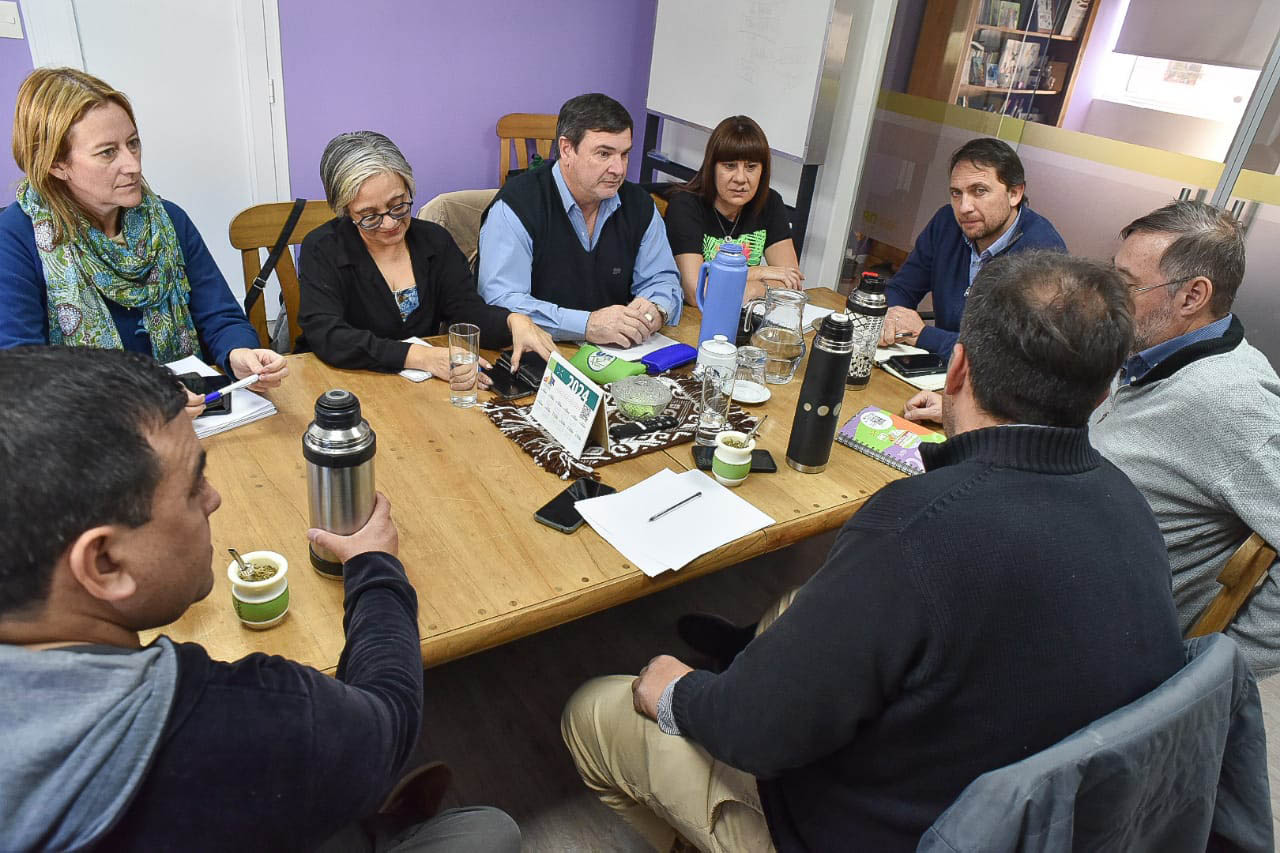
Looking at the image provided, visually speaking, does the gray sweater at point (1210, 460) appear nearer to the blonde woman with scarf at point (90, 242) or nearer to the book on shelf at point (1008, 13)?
the blonde woman with scarf at point (90, 242)

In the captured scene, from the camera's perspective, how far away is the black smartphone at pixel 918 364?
2.10 meters

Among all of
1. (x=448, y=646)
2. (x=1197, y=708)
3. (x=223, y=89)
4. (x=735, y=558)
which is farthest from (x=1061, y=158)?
(x=223, y=89)

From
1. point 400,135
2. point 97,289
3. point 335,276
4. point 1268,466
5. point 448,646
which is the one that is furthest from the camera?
point 400,135

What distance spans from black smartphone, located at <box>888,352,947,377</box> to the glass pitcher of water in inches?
10.1

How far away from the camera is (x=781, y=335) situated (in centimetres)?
207

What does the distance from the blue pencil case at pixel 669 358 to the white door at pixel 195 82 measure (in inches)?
97.3

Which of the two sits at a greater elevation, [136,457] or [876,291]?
[136,457]

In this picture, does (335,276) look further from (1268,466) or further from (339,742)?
(1268,466)

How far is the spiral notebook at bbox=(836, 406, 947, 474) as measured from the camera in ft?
5.52

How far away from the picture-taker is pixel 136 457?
0.67 metres

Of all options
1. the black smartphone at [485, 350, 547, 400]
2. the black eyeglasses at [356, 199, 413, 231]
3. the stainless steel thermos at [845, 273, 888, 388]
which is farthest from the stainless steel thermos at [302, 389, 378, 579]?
the stainless steel thermos at [845, 273, 888, 388]

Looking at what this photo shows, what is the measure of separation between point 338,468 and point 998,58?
11.5ft

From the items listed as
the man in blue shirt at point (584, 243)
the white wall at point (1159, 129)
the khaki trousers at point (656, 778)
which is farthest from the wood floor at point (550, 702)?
the white wall at point (1159, 129)

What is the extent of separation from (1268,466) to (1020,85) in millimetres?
2626
